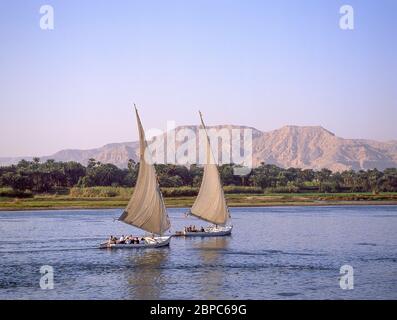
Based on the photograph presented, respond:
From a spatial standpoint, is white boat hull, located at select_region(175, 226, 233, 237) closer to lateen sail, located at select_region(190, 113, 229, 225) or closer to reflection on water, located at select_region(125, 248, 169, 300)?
lateen sail, located at select_region(190, 113, 229, 225)

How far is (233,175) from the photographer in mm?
192875

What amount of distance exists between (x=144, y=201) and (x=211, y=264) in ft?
34.2

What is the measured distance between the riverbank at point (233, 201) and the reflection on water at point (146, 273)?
75.6 meters

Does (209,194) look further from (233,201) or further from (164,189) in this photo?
(164,189)

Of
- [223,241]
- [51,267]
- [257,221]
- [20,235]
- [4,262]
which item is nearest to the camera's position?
[51,267]

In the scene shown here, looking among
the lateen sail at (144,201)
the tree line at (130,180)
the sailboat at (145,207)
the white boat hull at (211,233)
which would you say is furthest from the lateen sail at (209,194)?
the tree line at (130,180)

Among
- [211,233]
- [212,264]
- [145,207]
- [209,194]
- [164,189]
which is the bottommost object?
[212,264]

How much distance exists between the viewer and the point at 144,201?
62469 millimetres

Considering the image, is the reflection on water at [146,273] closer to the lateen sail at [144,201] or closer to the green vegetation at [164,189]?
the lateen sail at [144,201]

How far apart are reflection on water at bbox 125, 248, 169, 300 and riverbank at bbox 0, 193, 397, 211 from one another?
75582mm

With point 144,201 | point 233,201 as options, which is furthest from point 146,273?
point 233,201
